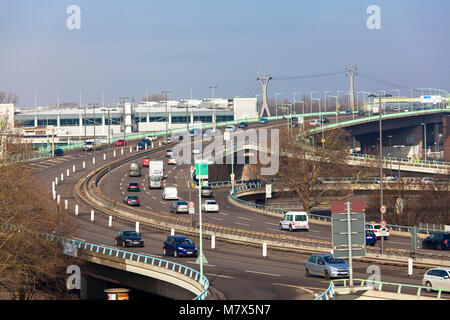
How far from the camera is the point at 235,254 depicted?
47875 mm

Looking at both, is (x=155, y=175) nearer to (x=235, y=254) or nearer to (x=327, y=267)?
(x=235, y=254)

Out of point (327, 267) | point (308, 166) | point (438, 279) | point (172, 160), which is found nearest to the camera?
point (438, 279)

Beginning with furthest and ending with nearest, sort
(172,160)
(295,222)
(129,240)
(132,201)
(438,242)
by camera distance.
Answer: (172,160), (132,201), (295,222), (129,240), (438,242)

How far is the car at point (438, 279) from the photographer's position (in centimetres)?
3120

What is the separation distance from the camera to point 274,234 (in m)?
55.1

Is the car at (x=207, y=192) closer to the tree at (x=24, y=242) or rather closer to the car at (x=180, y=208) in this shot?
the car at (x=180, y=208)

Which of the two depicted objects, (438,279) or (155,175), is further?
(155,175)

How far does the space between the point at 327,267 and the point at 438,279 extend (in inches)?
207

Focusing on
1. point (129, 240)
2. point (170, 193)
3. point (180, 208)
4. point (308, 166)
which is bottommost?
point (129, 240)

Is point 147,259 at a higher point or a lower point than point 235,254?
higher

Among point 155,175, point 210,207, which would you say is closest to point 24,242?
point 210,207

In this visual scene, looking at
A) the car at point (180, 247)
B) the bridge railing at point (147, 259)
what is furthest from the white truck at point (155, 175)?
the car at point (180, 247)

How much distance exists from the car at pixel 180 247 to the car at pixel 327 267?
10155 mm
